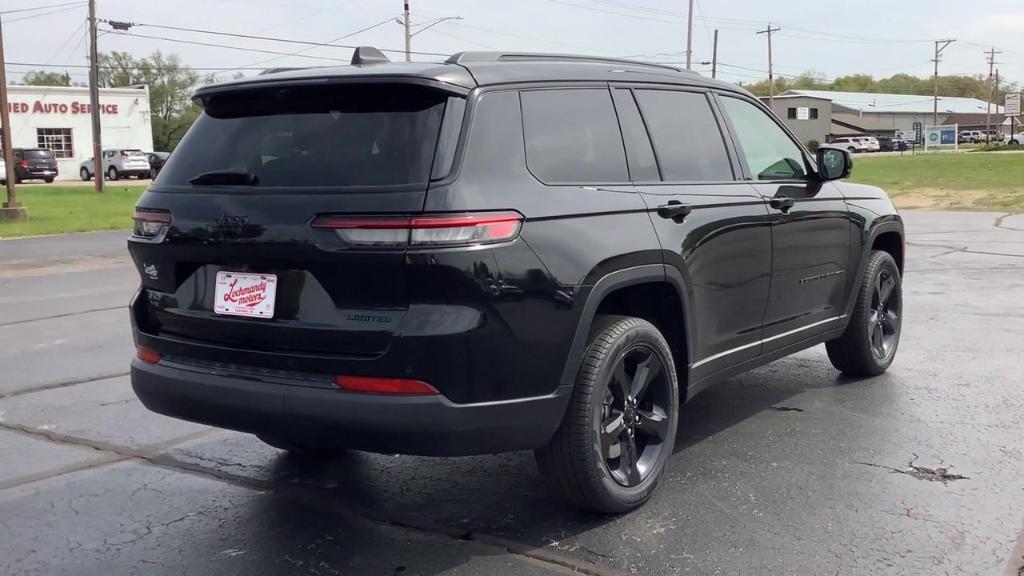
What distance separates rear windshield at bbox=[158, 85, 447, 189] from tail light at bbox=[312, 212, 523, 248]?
0.15 metres

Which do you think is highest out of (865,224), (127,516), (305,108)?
(305,108)

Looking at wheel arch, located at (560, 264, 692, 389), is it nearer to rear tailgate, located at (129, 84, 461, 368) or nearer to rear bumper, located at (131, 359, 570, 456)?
rear bumper, located at (131, 359, 570, 456)

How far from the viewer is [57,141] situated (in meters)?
54.0

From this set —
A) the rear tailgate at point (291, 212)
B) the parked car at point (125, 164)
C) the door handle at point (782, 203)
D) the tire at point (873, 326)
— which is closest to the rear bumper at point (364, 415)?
the rear tailgate at point (291, 212)

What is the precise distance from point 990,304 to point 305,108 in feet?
25.6

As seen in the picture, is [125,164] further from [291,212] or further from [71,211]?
[291,212]

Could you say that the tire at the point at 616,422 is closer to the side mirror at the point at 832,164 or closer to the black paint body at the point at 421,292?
the black paint body at the point at 421,292

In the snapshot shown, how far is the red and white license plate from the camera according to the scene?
359cm


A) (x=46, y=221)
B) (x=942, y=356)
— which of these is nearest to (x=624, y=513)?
(x=942, y=356)

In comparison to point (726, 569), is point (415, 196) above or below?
above

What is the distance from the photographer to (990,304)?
9336 millimetres

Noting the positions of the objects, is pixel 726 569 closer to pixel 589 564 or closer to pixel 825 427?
pixel 589 564

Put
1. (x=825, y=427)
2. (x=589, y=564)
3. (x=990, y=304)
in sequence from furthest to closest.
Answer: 1. (x=990, y=304)
2. (x=825, y=427)
3. (x=589, y=564)

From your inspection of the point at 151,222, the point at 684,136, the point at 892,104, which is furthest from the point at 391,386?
the point at 892,104
